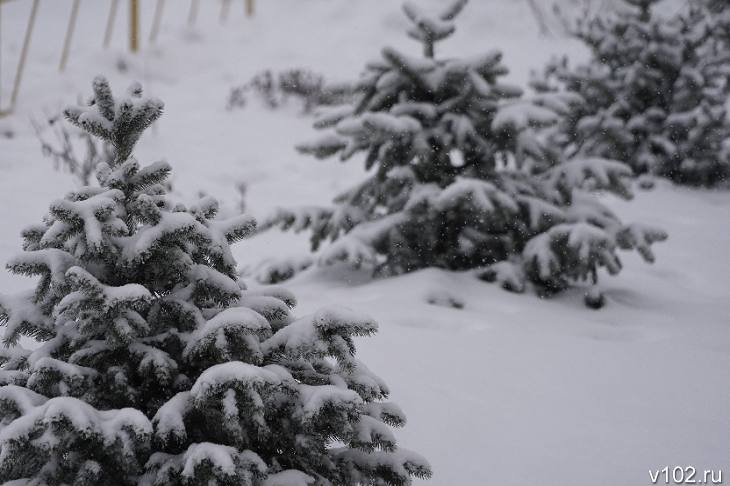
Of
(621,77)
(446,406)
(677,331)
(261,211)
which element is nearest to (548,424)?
(446,406)

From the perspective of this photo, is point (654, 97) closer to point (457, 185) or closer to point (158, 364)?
point (457, 185)

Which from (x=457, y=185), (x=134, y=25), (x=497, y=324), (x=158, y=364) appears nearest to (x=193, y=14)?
(x=134, y=25)

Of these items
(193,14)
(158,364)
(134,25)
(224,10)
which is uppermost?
(224,10)

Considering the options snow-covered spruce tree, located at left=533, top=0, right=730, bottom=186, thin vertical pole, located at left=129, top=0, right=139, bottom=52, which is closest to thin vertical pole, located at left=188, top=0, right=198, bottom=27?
thin vertical pole, located at left=129, top=0, right=139, bottom=52

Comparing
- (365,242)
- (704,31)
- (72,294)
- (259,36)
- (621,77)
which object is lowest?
(365,242)

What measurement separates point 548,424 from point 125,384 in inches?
63.6

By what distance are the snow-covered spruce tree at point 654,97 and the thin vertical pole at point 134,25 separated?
6101mm

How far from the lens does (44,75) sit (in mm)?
8078

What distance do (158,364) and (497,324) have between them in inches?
87.7

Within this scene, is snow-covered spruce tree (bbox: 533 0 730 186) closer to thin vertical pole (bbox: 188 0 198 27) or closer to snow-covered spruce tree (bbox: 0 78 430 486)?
snow-covered spruce tree (bbox: 0 78 430 486)

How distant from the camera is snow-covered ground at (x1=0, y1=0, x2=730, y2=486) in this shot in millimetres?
2125

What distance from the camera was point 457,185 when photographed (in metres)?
3.53

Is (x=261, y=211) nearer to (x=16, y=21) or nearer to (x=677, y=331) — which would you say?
(x=677, y=331)

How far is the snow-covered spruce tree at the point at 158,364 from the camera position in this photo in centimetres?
122
